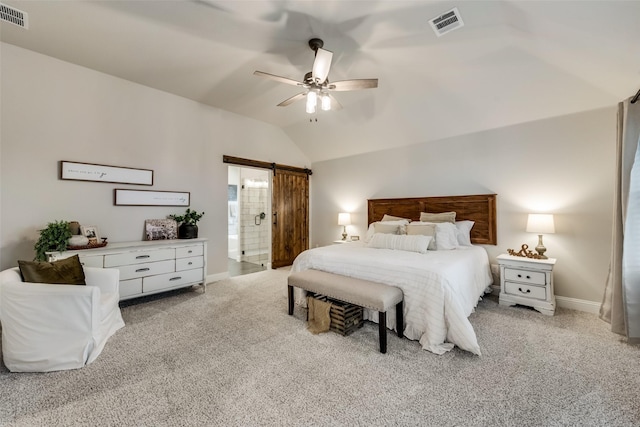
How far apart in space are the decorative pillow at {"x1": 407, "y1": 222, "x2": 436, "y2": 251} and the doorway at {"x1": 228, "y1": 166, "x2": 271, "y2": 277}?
3.67 meters

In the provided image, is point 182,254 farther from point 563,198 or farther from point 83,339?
point 563,198

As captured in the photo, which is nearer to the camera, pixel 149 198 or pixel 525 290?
pixel 525 290

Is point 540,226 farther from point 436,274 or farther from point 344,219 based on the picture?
point 344,219

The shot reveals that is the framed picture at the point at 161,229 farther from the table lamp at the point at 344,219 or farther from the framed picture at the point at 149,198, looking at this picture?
the table lamp at the point at 344,219

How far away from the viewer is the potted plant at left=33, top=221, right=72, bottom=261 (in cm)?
278

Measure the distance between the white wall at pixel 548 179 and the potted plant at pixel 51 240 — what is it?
15.5 feet

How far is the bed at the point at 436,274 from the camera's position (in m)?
2.25

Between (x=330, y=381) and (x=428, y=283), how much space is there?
118 centimetres

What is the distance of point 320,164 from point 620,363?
5.25m

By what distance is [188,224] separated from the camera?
13.1 feet

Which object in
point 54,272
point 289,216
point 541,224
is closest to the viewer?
point 54,272

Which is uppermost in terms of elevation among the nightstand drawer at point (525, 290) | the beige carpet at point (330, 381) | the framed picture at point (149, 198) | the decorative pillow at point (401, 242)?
the framed picture at point (149, 198)

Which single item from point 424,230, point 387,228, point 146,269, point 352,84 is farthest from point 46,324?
point 424,230

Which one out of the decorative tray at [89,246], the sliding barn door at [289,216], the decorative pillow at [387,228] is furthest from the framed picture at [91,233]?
the decorative pillow at [387,228]
